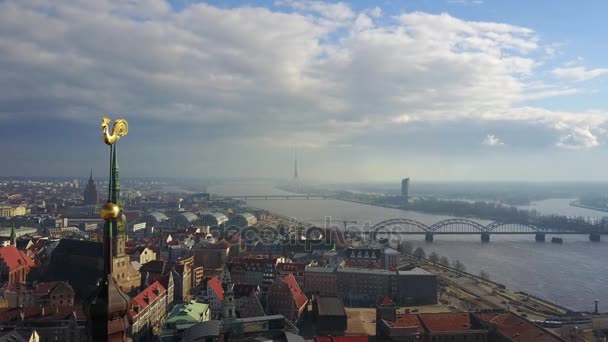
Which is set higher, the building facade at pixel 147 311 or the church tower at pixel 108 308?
the church tower at pixel 108 308

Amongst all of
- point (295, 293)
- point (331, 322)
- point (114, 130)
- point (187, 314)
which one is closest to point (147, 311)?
point (187, 314)

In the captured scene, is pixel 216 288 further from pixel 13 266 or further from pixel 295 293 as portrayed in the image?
pixel 13 266

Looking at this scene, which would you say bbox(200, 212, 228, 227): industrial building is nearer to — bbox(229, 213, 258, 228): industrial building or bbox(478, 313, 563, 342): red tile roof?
bbox(229, 213, 258, 228): industrial building

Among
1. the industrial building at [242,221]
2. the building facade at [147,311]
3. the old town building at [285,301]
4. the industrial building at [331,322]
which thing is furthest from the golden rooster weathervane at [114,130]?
the industrial building at [242,221]

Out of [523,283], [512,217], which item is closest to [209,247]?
[523,283]

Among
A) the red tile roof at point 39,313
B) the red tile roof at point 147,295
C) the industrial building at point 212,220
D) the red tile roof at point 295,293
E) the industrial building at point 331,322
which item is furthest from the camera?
the industrial building at point 212,220

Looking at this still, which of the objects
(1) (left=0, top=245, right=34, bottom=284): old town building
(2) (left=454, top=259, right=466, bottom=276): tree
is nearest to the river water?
(2) (left=454, top=259, right=466, bottom=276): tree

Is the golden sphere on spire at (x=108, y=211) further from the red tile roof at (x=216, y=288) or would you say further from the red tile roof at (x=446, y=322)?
the red tile roof at (x=216, y=288)
